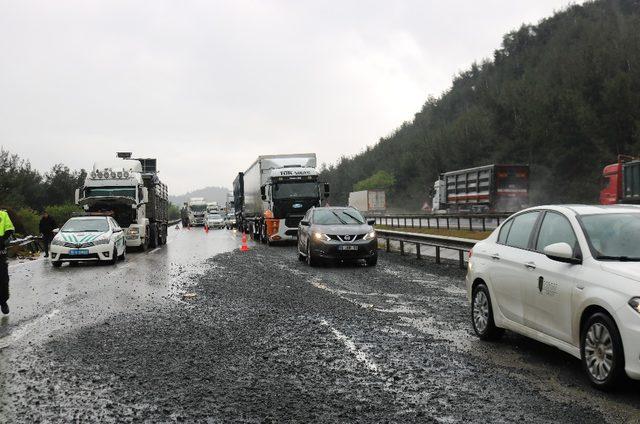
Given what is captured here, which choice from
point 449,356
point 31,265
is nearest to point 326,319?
point 449,356

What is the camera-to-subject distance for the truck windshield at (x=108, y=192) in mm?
25984

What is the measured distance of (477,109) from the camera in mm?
106438

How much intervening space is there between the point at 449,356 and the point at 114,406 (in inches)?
133

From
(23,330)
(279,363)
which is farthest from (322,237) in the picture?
(279,363)

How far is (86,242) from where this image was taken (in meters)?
19.2

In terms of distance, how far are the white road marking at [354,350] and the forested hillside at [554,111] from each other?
49476 mm

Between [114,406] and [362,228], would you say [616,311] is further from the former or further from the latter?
[362,228]

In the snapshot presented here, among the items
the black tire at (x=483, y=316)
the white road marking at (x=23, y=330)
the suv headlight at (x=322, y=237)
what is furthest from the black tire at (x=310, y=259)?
the black tire at (x=483, y=316)

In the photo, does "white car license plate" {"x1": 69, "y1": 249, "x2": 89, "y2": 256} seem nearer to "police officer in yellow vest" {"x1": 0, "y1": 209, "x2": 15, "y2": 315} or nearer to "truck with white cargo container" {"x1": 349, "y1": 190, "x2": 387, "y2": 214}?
"police officer in yellow vest" {"x1": 0, "y1": 209, "x2": 15, "y2": 315}

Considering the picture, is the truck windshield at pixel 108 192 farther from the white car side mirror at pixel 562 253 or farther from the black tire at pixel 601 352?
the black tire at pixel 601 352

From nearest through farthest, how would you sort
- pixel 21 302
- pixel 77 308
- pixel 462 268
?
1. pixel 77 308
2. pixel 21 302
3. pixel 462 268

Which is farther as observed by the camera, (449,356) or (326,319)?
(326,319)

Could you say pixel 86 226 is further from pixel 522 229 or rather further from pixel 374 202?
pixel 374 202

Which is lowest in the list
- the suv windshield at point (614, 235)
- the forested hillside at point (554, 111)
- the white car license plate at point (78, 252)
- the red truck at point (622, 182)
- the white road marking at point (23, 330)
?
the white road marking at point (23, 330)
